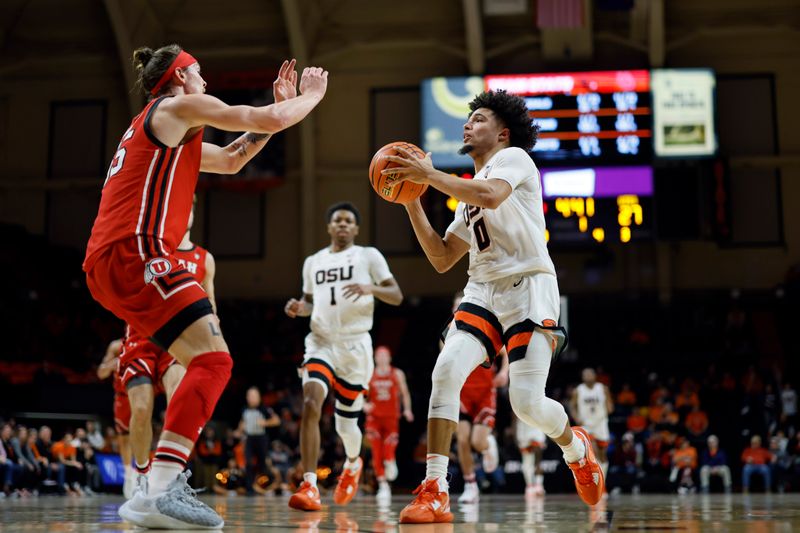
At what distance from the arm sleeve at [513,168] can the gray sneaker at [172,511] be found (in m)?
2.11

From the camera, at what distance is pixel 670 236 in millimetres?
17625

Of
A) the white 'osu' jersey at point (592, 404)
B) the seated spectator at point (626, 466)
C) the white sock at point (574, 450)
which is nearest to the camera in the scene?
the white sock at point (574, 450)

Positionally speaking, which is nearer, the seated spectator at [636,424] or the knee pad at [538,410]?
the knee pad at [538,410]

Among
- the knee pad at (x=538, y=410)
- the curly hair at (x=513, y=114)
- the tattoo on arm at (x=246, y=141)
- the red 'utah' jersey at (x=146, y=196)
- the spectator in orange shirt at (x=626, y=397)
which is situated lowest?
the knee pad at (x=538, y=410)

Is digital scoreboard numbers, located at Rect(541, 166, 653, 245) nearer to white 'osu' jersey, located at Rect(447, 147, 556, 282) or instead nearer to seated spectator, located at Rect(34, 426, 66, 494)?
seated spectator, located at Rect(34, 426, 66, 494)

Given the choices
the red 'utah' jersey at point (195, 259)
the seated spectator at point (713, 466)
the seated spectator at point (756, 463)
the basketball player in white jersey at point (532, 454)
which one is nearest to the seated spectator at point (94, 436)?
the basketball player in white jersey at point (532, 454)

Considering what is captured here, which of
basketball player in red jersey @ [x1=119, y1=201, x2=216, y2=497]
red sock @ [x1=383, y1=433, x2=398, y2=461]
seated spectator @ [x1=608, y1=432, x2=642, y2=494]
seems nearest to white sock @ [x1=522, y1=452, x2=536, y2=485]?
red sock @ [x1=383, y1=433, x2=398, y2=461]

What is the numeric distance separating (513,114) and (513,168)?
23.6 inches

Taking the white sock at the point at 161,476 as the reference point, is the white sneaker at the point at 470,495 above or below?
below

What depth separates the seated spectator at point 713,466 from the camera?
1587 centimetres

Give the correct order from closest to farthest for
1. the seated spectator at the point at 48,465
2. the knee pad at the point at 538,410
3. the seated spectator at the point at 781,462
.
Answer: the knee pad at the point at 538,410, the seated spectator at the point at 48,465, the seated spectator at the point at 781,462

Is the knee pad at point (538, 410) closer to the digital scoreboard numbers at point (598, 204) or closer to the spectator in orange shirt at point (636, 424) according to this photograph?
the digital scoreboard numbers at point (598, 204)

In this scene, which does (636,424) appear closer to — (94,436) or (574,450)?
(94,436)

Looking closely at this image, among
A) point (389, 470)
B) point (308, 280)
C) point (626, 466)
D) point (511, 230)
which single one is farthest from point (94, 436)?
point (511, 230)
